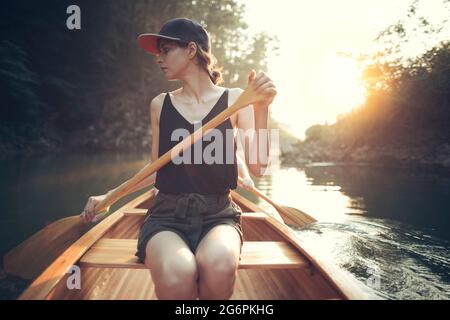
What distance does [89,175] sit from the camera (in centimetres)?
933

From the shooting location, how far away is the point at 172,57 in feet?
5.74

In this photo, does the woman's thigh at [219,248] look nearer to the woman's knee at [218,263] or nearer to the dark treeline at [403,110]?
the woman's knee at [218,263]

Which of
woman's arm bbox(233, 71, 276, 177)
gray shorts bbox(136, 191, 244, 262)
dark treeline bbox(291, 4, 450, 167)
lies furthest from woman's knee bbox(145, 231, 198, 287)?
dark treeline bbox(291, 4, 450, 167)

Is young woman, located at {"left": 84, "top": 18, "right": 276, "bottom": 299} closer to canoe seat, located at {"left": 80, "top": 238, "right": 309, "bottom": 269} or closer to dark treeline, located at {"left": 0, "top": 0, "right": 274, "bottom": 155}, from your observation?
canoe seat, located at {"left": 80, "top": 238, "right": 309, "bottom": 269}

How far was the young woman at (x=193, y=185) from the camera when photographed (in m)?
1.38

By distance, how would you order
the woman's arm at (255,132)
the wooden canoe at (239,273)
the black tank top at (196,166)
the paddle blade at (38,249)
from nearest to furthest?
the wooden canoe at (239,273), the black tank top at (196,166), the woman's arm at (255,132), the paddle blade at (38,249)

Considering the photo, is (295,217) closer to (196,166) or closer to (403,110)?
(196,166)

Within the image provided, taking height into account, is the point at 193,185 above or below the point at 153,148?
below

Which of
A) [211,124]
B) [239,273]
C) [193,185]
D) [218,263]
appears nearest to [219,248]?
[218,263]

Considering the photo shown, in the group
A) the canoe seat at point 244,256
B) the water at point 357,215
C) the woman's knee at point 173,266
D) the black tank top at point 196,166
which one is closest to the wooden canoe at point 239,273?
the canoe seat at point 244,256

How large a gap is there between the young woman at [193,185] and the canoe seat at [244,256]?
0.13 m

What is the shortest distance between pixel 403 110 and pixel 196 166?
12586mm

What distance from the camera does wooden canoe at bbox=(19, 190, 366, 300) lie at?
157cm
